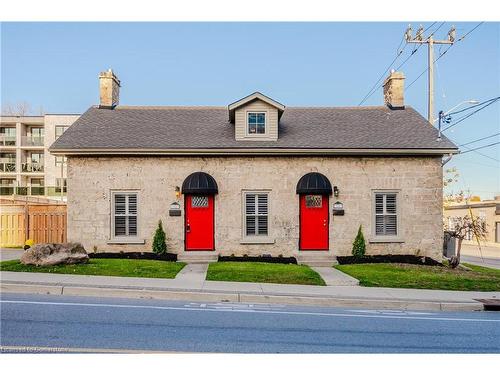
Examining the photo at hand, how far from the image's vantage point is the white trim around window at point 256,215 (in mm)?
18016

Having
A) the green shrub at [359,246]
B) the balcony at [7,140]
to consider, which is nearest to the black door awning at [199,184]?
the green shrub at [359,246]

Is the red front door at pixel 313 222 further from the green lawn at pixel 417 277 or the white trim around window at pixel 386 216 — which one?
the white trim around window at pixel 386 216

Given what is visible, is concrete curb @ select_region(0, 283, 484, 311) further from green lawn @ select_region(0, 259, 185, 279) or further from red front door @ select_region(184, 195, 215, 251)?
red front door @ select_region(184, 195, 215, 251)

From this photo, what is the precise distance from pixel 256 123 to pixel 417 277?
28.8 ft

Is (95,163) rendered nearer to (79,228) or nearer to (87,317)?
(79,228)

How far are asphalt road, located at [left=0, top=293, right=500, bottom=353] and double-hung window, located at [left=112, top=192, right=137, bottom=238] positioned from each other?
25.6 feet

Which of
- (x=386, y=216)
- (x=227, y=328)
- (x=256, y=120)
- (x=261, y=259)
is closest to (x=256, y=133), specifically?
(x=256, y=120)

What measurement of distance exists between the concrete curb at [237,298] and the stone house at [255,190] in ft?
22.3

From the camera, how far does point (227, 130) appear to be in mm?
A: 19500

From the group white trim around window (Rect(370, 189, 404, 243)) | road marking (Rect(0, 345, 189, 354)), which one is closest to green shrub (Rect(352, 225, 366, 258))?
white trim around window (Rect(370, 189, 404, 243))

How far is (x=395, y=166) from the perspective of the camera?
18.4 m

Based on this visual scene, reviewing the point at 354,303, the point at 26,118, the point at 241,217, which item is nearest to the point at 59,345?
the point at 354,303

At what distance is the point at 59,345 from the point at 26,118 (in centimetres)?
5314

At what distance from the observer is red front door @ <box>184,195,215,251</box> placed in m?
18.0
